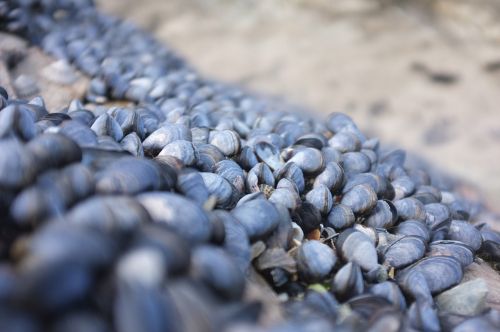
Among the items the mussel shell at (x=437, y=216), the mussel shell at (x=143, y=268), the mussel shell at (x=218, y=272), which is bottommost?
the mussel shell at (x=437, y=216)

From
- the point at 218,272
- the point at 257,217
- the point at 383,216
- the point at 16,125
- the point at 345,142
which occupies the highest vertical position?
the point at 16,125

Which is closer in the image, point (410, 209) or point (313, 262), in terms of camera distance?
point (313, 262)

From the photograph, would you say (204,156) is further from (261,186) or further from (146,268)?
(146,268)

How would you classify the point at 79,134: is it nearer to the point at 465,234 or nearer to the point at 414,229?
the point at 414,229

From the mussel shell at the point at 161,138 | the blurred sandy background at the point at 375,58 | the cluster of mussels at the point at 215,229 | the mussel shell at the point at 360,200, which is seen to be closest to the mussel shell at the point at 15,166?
the cluster of mussels at the point at 215,229

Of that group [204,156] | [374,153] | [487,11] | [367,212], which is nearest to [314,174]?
[367,212]

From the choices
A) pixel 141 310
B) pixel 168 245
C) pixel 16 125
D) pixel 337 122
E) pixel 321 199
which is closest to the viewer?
pixel 141 310

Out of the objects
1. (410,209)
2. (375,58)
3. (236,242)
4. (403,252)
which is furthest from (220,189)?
(375,58)

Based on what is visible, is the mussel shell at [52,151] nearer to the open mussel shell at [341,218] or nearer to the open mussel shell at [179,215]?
the open mussel shell at [179,215]
